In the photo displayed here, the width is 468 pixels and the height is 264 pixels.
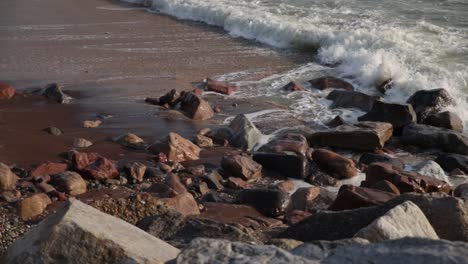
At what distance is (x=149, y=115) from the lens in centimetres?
988

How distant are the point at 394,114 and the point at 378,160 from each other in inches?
64.9

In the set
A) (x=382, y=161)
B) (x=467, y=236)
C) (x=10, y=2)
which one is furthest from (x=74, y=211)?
(x=10, y=2)

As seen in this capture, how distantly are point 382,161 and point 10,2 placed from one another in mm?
16949

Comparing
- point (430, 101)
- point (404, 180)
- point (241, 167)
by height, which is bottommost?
point (241, 167)

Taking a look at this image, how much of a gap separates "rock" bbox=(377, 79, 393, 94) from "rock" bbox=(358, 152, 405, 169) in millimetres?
3716

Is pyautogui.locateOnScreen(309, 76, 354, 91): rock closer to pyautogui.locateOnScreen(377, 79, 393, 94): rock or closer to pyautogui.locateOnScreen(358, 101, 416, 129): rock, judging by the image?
pyautogui.locateOnScreen(377, 79, 393, 94): rock

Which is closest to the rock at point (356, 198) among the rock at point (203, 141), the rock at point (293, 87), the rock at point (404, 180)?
the rock at point (404, 180)

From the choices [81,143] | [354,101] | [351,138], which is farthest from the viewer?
[354,101]

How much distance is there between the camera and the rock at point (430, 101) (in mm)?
10391

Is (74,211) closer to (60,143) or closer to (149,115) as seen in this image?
(60,143)

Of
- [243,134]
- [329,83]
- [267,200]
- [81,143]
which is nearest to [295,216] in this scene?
[267,200]

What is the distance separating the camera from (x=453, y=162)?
8.52 metres

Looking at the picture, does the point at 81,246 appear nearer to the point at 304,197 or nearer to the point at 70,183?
the point at 70,183

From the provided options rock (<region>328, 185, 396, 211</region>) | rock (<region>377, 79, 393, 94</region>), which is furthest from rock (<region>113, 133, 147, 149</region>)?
rock (<region>377, 79, 393, 94</region>)
